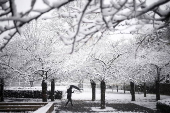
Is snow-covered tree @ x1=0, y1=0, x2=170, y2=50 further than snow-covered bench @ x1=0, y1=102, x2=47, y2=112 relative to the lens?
No

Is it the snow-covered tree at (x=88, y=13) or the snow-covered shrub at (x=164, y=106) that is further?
the snow-covered shrub at (x=164, y=106)

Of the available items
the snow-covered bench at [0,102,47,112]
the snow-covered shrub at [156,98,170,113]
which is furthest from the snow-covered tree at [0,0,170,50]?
the snow-covered shrub at [156,98,170,113]

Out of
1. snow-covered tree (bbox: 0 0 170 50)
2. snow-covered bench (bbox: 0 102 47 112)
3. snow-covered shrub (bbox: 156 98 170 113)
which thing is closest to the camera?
snow-covered tree (bbox: 0 0 170 50)

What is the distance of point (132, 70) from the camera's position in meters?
18.0

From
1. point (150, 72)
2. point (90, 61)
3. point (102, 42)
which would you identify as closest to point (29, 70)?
point (90, 61)

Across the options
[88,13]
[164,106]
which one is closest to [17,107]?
[164,106]

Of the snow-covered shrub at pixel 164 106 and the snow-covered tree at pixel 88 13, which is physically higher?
the snow-covered tree at pixel 88 13

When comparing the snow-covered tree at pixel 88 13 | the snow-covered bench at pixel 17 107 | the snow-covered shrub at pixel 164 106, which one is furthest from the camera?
the snow-covered shrub at pixel 164 106

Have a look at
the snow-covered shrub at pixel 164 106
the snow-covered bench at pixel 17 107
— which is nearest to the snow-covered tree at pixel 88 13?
→ the snow-covered bench at pixel 17 107

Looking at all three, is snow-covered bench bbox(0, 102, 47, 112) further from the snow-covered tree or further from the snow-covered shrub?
the snow-covered tree

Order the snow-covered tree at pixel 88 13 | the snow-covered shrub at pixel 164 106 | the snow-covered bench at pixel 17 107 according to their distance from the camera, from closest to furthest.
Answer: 1. the snow-covered tree at pixel 88 13
2. the snow-covered bench at pixel 17 107
3. the snow-covered shrub at pixel 164 106

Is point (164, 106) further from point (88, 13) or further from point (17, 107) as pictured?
point (88, 13)

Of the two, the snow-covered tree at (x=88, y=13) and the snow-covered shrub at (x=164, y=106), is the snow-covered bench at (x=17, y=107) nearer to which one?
the snow-covered shrub at (x=164, y=106)

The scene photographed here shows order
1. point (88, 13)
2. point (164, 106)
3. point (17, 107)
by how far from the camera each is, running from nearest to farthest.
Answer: point (88, 13) → point (17, 107) → point (164, 106)
